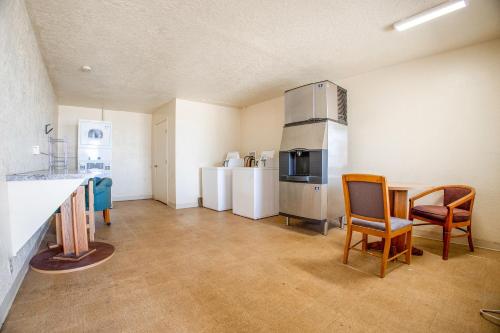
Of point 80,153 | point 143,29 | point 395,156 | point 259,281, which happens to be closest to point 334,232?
point 395,156

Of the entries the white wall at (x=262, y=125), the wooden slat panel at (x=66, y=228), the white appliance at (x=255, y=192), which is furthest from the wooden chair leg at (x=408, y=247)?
the wooden slat panel at (x=66, y=228)

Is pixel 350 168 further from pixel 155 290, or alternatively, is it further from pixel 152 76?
pixel 152 76

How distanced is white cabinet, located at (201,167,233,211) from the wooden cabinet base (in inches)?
95.3

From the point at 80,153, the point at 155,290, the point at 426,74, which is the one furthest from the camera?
the point at 80,153

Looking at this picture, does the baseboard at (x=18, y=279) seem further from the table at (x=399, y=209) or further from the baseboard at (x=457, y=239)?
the baseboard at (x=457, y=239)

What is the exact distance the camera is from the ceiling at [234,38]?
7.49ft

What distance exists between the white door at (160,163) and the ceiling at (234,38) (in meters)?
1.88

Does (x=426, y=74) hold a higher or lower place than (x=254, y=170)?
higher

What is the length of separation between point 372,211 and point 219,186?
3351 mm

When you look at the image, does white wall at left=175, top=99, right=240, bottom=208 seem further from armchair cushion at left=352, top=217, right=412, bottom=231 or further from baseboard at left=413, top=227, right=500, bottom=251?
baseboard at left=413, top=227, right=500, bottom=251

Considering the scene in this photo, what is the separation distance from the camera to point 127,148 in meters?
6.60

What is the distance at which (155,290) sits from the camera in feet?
6.39

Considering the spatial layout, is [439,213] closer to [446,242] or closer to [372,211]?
[446,242]

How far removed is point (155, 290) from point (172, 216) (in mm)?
2743
